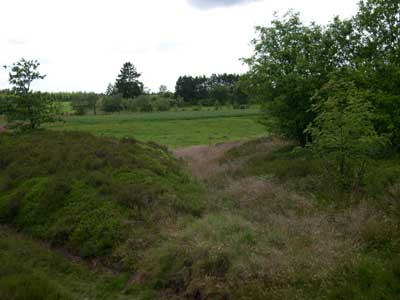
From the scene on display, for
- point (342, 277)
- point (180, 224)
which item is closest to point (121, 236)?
point (180, 224)

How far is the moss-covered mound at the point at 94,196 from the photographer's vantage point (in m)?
9.02

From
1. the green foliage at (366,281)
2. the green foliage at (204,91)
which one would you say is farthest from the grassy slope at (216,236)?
the green foliage at (204,91)

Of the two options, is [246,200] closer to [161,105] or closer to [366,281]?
[366,281]

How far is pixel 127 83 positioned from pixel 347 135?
102697mm

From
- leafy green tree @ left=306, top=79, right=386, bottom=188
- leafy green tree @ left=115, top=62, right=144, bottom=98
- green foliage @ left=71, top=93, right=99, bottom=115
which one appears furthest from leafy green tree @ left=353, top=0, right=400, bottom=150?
leafy green tree @ left=115, top=62, right=144, bottom=98

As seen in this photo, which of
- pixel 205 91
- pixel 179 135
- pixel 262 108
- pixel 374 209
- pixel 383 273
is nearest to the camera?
pixel 383 273

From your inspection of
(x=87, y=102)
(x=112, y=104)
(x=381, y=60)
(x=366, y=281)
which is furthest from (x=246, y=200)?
(x=87, y=102)

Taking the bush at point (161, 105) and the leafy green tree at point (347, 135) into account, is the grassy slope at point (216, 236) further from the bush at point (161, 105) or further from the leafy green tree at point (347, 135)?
the bush at point (161, 105)

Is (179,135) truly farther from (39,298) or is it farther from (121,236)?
(39,298)

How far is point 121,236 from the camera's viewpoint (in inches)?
351

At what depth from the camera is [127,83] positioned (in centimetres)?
10769

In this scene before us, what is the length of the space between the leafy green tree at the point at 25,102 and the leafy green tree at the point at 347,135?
1444 cm

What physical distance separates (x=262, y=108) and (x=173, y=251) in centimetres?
1541

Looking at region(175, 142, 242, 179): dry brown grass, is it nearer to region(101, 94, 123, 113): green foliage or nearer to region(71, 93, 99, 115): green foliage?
region(101, 94, 123, 113): green foliage
